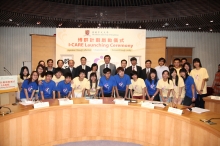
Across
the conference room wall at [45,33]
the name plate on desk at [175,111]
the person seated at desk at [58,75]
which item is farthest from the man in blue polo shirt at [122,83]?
the conference room wall at [45,33]

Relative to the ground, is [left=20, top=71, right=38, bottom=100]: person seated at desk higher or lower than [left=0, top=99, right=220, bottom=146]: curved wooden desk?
higher

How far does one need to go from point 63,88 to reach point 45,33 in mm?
5722

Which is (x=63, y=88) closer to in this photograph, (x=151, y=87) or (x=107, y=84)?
(x=107, y=84)

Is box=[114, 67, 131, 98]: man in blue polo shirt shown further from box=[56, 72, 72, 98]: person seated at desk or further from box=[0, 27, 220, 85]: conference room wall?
box=[0, 27, 220, 85]: conference room wall

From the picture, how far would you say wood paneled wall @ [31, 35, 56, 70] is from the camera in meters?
6.96

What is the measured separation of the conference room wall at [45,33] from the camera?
8.91 meters

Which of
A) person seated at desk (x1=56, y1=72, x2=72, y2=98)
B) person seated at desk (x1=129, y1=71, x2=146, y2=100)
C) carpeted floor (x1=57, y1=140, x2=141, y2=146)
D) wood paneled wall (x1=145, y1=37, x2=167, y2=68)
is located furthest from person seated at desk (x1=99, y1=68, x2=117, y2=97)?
wood paneled wall (x1=145, y1=37, x2=167, y2=68)

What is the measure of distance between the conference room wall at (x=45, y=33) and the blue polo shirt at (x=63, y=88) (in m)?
5.61

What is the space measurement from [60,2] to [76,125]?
467 centimetres

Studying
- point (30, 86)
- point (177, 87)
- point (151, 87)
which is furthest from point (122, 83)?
point (30, 86)

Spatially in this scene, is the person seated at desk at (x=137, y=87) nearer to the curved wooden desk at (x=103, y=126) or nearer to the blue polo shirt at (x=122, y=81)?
the blue polo shirt at (x=122, y=81)

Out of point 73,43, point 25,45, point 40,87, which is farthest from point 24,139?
point 25,45

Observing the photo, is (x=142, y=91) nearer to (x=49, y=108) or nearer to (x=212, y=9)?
(x=49, y=108)

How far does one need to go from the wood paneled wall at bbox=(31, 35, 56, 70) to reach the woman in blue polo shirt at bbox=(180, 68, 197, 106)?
493cm
